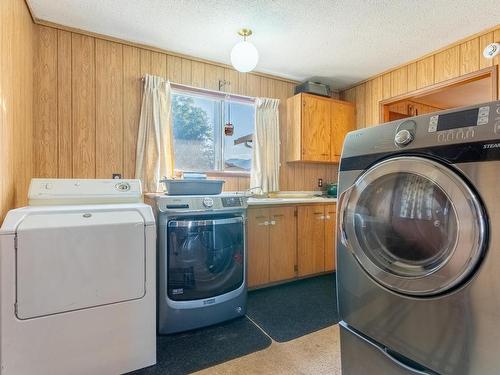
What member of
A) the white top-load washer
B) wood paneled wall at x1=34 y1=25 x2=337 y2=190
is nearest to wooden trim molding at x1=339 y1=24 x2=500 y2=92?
wood paneled wall at x1=34 y1=25 x2=337 y2=190

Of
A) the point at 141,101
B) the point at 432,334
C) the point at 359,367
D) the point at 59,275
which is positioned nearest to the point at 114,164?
the point at 141,101

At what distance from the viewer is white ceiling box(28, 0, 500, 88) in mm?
2016

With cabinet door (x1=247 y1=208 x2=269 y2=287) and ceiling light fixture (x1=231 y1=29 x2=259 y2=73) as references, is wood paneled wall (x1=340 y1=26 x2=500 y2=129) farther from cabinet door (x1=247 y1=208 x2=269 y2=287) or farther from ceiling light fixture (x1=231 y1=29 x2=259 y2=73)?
cabinet door (x1=247 y1=208 x2=269 y2=287)

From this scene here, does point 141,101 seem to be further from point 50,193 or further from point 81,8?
point 50,193

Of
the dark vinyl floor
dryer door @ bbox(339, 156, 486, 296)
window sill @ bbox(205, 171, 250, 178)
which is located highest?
window sill @ bbox(205, 171, 250, 178)

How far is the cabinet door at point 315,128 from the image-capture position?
327cm

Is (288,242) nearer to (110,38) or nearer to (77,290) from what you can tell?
(77,290)

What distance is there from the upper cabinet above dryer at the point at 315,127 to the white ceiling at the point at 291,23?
1.90 ft

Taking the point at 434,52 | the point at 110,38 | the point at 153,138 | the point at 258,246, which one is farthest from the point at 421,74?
the point at 110,38

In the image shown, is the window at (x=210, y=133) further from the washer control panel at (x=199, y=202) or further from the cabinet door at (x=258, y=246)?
the washer control panel at (x=199, y=202)

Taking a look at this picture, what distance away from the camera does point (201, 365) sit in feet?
5.05

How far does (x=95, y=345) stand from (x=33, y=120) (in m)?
1.93

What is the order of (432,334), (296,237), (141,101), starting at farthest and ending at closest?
(296,237) → (141,101) → (432,334)

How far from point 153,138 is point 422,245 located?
237 centimetres
